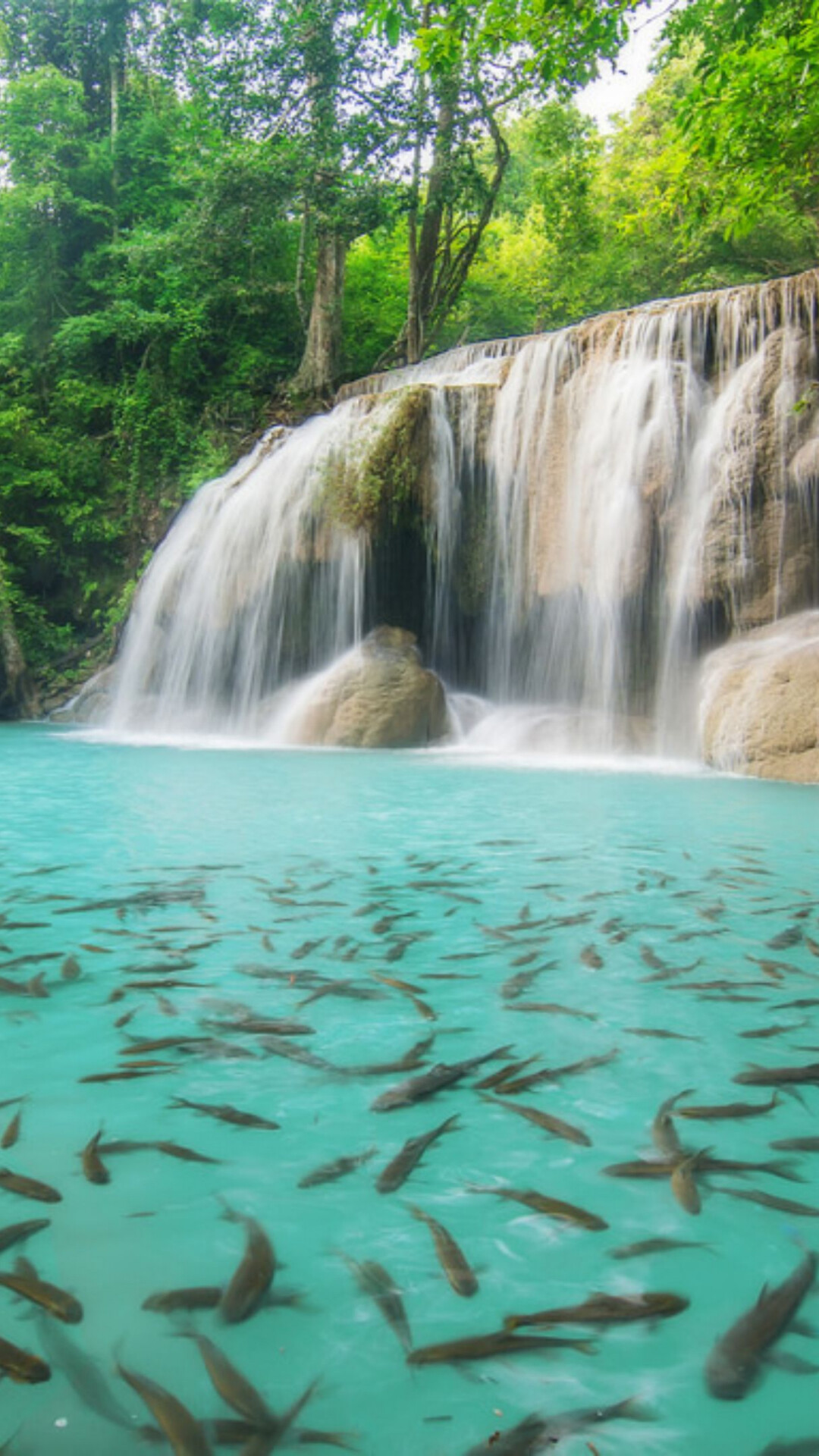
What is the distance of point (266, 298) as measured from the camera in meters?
21.3

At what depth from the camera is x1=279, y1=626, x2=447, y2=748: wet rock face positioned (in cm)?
1123

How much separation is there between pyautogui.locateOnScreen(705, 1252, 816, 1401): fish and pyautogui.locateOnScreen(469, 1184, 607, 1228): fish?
9.8 inches

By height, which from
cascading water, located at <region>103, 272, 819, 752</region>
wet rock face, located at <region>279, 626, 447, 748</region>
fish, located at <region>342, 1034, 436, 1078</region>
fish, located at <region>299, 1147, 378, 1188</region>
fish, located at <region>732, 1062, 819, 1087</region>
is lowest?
fish, located at <region>299, 1147, 378, 1188</region>

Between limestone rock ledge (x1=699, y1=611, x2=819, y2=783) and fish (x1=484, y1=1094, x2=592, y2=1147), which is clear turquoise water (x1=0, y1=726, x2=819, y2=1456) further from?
limestone rock ledge (x1=699, y1=611, x2=819, y2=783)

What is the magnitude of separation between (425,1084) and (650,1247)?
2.12ft

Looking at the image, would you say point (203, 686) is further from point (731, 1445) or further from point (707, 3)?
point (731, 1445)

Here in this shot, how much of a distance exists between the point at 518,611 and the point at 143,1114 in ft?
37.8

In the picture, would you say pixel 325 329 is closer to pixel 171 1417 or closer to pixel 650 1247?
pixel 650 1247

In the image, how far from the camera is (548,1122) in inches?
70.4

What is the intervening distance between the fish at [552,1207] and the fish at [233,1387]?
52 centimetres

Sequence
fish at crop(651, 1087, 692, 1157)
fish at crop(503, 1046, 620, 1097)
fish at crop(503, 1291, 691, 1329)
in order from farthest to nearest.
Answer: fish at crop(503, 1046, 620, 1097)
fish at crop(651, 1087, 692, 1157)
fish at crop(503, 1291, 691, 1329)

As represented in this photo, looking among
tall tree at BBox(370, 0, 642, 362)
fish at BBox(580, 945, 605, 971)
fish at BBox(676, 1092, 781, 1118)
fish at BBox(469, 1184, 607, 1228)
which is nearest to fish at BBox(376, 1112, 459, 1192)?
fish at BBox(469, 1184, 607, 1228)

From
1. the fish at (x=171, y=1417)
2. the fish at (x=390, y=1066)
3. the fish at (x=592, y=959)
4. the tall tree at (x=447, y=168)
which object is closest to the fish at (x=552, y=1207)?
the fish at (x=390, y=1066)

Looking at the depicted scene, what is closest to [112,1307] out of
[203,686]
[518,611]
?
[518,611]
